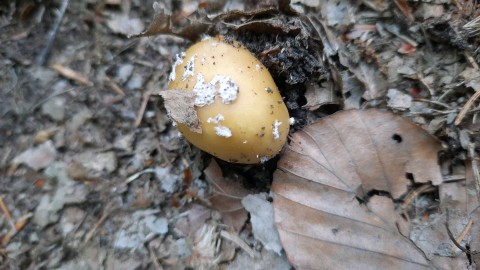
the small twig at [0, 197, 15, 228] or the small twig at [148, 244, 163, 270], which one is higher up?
the small twig at [148, 244, 163, 270]

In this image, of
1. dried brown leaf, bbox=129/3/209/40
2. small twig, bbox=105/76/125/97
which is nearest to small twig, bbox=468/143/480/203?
dried brown leaf, bbox=129/3/209/40

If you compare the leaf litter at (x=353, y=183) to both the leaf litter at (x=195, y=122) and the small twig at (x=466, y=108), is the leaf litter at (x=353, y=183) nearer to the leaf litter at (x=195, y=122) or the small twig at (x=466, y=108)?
the leaf litter at (x=195, y=122)

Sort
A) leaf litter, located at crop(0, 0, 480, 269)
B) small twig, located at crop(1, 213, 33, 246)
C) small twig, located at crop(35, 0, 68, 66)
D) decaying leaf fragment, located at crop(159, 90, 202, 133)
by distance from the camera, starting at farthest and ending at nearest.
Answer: small twig, located at crop(35, 0, 68, 66) < small twig, located at crop(1, 213, 33, 246) < leaf litter, located at crop(0, 0, 480, 269) < decaying leaf fragment, located at crop(159, 90, 202, 133)

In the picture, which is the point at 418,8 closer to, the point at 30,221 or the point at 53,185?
the point at 53,185

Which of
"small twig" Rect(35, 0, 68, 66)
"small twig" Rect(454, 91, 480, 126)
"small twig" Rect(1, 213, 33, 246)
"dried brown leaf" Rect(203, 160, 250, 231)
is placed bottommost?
"small twig" Rect(1, 213, 33, 246)

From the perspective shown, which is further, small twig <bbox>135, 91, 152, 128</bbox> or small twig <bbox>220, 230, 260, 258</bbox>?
small twig <bbox>135, 91, 152, 128</bbox>

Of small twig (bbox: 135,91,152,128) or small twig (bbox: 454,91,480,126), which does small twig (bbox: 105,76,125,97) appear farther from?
small twig (bbox: 454,91,480,126)

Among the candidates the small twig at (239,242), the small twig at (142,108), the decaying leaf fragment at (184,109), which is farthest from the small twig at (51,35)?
the small twig at (239,242)
